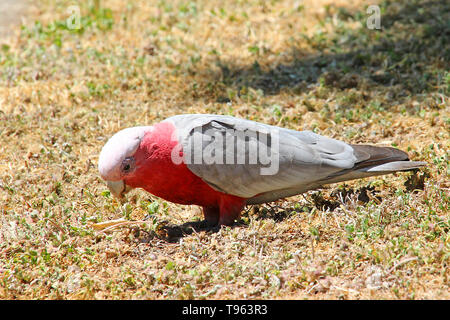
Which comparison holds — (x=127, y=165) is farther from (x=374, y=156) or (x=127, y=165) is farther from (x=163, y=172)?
(x=374, y=156)

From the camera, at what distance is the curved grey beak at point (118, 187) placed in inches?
164

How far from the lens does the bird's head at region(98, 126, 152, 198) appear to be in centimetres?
404

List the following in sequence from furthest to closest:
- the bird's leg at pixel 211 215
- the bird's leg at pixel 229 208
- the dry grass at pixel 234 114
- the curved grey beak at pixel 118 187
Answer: the bird's leg at pixel 211 215, the bird's leg at pixel 229 208, the curved grey beak at pixel 118 187, the dry grass at pixel 234 114

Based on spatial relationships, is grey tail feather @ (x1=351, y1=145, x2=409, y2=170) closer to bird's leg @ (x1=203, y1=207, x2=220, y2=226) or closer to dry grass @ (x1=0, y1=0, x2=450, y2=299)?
dry grass @ (x1=0, y1=0, x2=450, y2=299)

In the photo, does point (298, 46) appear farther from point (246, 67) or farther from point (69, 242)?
point (69, 242)

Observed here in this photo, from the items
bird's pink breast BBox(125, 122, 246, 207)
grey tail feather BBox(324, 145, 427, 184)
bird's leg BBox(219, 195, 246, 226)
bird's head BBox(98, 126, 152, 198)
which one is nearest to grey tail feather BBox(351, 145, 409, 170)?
grey tail feather BBox(324, 145, 427, 184)

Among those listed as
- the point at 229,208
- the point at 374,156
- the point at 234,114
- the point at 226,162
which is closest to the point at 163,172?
the point at 226,162

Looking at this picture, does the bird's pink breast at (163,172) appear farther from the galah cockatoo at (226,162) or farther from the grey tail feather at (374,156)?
the grey tail feather at (374,156)

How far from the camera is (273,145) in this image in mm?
4270

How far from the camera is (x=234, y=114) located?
5.83 metres

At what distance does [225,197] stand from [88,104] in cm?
257

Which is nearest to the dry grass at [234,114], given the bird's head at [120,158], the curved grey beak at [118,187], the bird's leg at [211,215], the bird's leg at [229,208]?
the bird's leg at [229,208]

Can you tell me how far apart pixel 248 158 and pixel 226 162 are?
168 millimetres

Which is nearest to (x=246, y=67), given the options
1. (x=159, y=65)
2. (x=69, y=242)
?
(x=159, y=65)
